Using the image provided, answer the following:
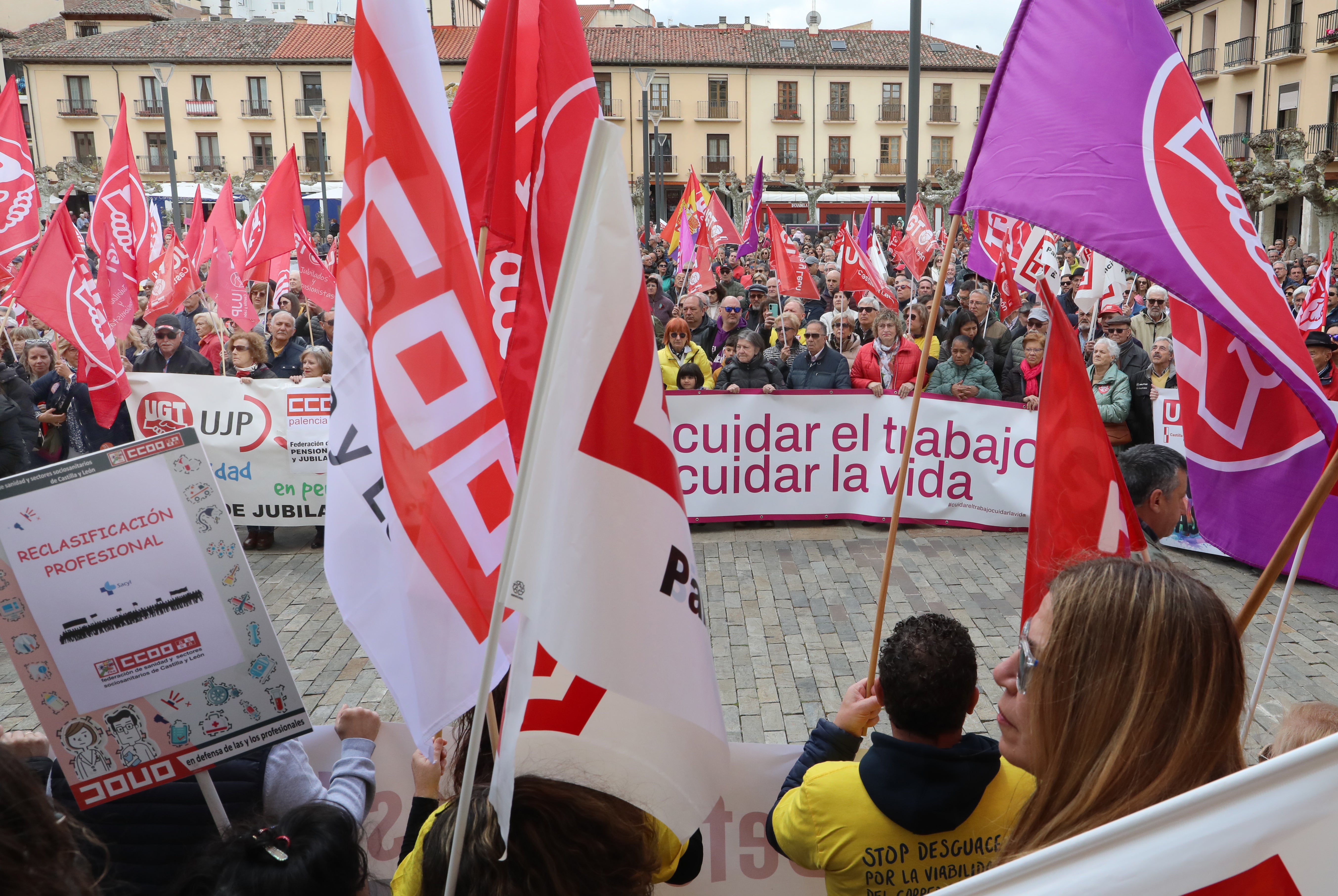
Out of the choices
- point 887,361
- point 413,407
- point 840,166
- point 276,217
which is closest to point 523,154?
point 413,407

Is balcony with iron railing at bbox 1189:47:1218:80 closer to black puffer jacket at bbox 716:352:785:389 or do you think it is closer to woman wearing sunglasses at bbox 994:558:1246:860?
black puffer jacket at bbox 716:352:785:389

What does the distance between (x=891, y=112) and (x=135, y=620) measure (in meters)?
65.3

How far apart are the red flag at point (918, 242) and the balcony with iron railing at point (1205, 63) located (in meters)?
36.4

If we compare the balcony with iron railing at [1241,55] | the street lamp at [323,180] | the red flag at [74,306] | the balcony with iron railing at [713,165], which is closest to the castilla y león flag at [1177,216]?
the red flag at [74,306]

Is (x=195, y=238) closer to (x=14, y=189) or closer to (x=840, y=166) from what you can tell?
(x=14, y=189)

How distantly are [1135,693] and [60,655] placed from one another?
210 centimetres

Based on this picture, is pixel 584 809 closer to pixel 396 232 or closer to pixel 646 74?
pixel 396 232

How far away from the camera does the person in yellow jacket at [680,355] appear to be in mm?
8711

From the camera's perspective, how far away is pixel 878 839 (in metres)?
2.06

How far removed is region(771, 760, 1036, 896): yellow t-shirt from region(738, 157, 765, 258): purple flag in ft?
48.1

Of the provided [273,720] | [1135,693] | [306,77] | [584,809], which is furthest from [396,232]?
[306,77]

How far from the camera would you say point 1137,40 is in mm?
2545

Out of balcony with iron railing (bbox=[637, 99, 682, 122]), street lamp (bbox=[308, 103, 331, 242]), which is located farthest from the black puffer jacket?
balcony with iron railing (bbox=[637, 99, 682, 122])

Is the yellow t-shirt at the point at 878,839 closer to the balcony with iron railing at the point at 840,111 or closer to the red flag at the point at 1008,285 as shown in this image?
the red flag at the point at 1008,285
